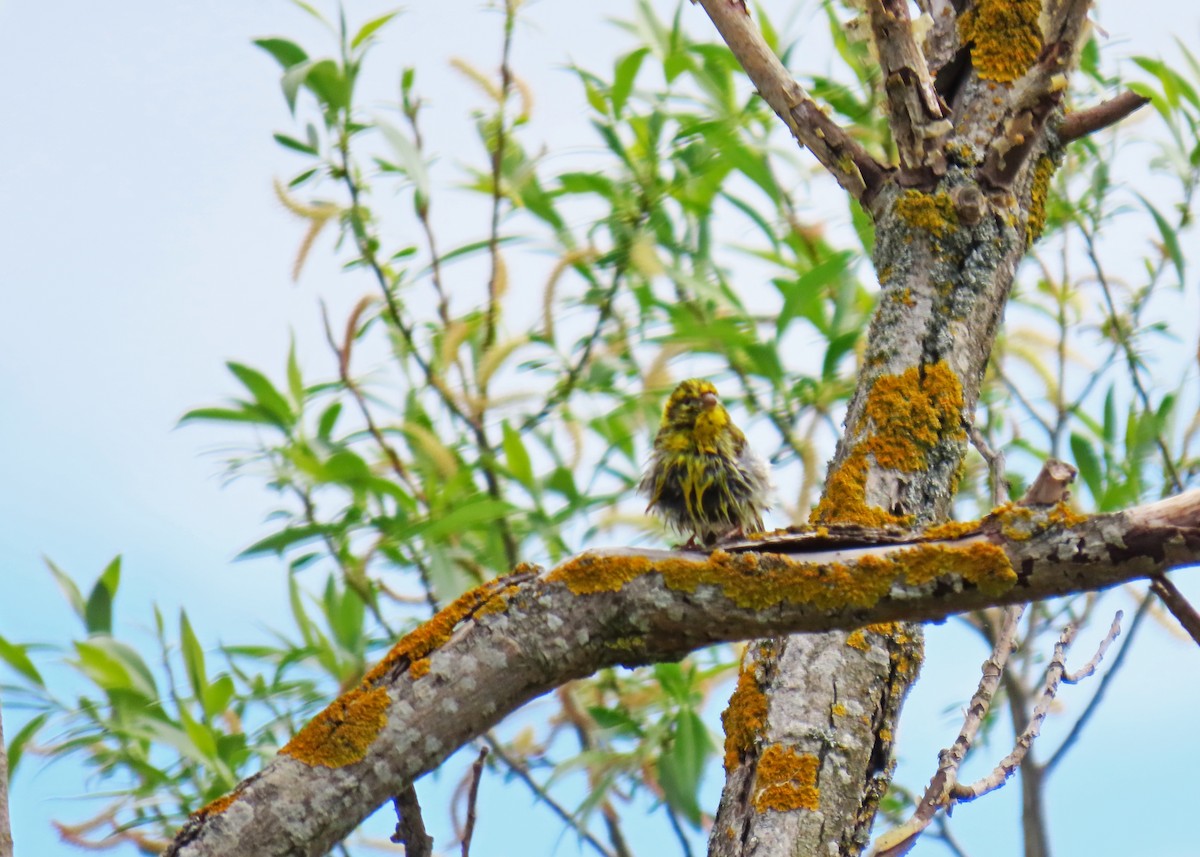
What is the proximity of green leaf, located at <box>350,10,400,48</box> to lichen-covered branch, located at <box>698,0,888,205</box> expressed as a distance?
169cm

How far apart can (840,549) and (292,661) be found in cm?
297

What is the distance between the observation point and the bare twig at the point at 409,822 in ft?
6.77

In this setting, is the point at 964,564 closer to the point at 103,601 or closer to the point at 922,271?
the point at 922,271

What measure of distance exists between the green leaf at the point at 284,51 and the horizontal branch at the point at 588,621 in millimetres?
2903

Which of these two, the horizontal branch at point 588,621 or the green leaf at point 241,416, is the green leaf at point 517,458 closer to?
the green leaf at point 241,416

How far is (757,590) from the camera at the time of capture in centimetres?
201

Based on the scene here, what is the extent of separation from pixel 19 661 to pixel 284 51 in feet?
7.25

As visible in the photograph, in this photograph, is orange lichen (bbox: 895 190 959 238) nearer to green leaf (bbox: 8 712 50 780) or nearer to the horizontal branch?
the horizontal branch

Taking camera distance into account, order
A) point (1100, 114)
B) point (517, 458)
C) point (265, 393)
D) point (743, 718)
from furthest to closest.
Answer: point (265, 393) < point (517, 458) < point (1100, 114) < point (743, 718)

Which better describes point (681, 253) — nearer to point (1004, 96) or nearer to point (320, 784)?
point (1004, 96)

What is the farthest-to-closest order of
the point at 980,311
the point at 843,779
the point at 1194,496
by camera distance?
the point at 980,311 → the point at 843,779 → the point at 1194,496

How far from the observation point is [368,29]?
4.53 meters

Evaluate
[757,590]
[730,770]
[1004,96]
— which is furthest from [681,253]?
[757,590]

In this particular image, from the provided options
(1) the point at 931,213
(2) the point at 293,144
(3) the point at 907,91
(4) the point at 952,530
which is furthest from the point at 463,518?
(4) the point at 952,530
